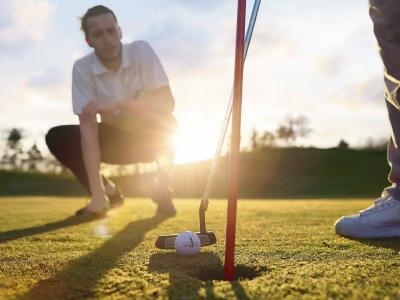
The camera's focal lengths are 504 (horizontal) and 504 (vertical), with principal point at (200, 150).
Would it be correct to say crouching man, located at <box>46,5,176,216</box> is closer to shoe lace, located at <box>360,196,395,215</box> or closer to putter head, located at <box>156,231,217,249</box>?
putter head, located at <box>156,231,217,249</box>

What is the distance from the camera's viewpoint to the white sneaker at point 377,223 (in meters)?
2.91

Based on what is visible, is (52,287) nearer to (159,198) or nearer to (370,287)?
(370,287)

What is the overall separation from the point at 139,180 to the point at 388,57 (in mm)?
30122

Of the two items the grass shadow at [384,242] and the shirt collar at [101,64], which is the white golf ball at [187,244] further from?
the shirt collar at [101,64]

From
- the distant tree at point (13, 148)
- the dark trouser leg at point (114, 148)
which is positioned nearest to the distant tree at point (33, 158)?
the distant tree at point (13, 148)

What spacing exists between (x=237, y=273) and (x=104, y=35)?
9.83 feet

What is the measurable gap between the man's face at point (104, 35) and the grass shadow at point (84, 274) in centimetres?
205

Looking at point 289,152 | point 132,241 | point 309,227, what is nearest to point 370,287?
point 132,241

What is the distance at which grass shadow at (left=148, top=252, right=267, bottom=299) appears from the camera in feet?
5.24

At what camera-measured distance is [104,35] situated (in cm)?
439

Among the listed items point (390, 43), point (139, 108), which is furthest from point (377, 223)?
→ point (139, 108)

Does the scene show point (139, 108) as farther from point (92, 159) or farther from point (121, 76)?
point (92, 159)

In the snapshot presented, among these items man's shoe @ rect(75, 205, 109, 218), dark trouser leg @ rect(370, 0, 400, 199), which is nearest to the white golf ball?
dark trouser leg @ rect(370, 0, 400, 199)

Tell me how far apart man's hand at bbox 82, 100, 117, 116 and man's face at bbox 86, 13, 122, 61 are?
0.44 meters
